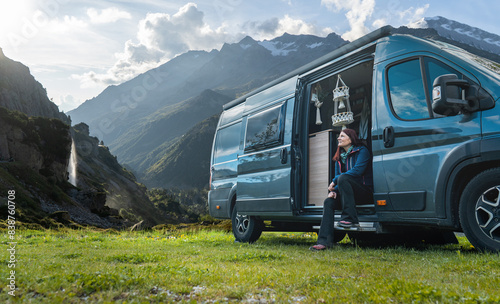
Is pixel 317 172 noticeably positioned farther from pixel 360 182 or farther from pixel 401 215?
pixel 401 215

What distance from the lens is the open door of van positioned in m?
7.34

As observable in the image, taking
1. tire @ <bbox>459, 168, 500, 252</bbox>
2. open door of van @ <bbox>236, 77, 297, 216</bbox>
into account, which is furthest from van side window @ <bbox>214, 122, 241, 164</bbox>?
tire @ <bbox>459, 168, 500, 252</bbox>

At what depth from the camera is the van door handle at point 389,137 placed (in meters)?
5.32

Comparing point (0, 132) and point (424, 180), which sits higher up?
point (0, 132)

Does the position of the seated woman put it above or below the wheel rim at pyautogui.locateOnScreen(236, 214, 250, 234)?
above

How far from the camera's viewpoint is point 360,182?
249 inches

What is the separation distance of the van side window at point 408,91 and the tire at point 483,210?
104 centimetres

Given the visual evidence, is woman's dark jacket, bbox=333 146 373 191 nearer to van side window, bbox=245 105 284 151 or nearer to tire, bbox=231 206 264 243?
van side window, bbox=245 105 284 151

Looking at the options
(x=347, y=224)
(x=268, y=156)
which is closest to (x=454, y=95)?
(x=347, y=224)

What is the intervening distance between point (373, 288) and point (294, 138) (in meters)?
4.44

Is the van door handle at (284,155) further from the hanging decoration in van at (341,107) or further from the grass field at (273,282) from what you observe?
the grass field at (273,282)

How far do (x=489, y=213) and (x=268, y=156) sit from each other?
4113 millimetres

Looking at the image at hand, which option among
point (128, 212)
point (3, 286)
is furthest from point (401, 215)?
point (128, 212)

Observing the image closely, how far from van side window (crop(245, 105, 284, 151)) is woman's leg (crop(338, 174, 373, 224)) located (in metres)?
1.81
